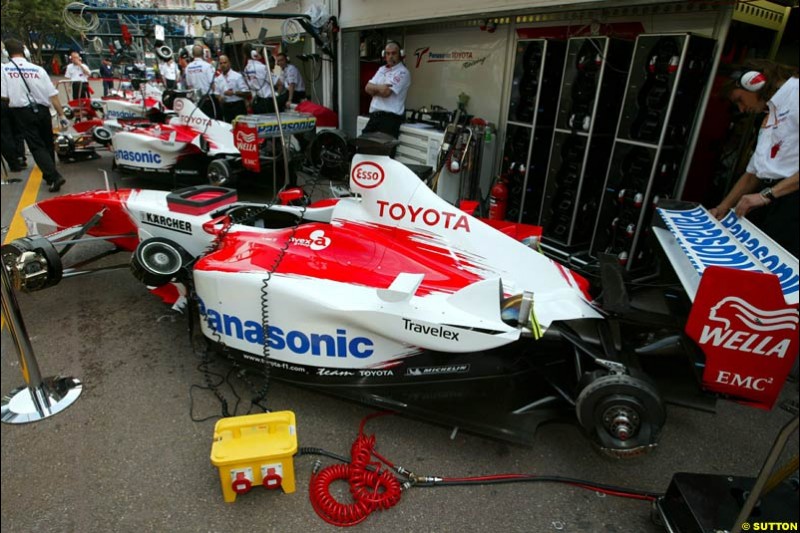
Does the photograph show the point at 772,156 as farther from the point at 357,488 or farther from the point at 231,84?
the point at 231,84

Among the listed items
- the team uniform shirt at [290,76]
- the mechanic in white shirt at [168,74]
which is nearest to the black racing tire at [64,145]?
the mechanic in white shirt at [168,74]

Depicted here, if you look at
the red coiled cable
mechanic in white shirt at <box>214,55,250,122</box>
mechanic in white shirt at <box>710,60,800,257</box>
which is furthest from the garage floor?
mechanic in white shirt at <box>214,55,250,122</box>

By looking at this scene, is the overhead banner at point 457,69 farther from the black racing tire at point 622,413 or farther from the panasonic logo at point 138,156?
the black racing tire at point 622,413

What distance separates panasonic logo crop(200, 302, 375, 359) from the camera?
245cm

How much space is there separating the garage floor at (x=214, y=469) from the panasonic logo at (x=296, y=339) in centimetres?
42

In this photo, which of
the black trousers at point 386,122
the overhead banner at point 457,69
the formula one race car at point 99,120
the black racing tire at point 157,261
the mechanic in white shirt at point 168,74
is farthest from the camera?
the mechanic in white shirt at point 168,74

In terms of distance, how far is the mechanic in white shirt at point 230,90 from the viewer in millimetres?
9258

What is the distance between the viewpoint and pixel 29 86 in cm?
611

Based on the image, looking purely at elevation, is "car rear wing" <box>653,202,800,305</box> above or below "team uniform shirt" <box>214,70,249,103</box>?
below

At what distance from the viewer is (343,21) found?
789 cm

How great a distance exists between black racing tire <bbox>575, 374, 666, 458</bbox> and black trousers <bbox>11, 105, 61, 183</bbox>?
7220mm

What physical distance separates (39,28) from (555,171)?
460cm

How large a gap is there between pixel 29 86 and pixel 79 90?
453 centimetres

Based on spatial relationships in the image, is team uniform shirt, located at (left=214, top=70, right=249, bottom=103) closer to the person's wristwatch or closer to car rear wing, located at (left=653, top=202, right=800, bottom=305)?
car rear wing, located at (left=653, top=202, right=800, bottom=305)
